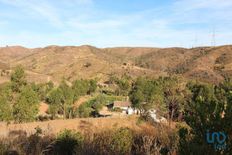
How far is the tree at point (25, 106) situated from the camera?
3196cm

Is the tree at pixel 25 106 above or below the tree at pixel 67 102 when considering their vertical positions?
above

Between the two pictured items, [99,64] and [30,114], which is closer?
[30,114]

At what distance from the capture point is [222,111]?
17.1ft

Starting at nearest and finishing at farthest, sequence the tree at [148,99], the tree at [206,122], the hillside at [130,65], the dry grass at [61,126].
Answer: the tree at [206,122] < the dry grass at [61,126] < the tree at [148,99] < the hillside at [130,65]

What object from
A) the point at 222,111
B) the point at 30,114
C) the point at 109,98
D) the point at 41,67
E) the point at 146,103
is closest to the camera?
the point at 222,111

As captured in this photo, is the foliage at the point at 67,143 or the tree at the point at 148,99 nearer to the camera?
the foliage at the point at 67,143

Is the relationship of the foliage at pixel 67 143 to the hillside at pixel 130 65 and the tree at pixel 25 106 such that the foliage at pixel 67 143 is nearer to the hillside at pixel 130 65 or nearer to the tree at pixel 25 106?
the tree at pixel 25 106

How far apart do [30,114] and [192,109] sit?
29720 millimetres

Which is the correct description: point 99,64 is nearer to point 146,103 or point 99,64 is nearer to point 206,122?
point 146,103

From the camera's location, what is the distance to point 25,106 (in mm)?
32312

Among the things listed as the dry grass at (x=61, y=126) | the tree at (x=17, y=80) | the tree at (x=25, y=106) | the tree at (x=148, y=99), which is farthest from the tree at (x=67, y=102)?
the tree at (x=25, y=106)

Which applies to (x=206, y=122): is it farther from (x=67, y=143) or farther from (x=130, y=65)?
(x=130, y=65)

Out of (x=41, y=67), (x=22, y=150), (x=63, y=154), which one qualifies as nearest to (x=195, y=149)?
(x=22, y=150)

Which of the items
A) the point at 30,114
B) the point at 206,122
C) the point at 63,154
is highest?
the point at 206,122
